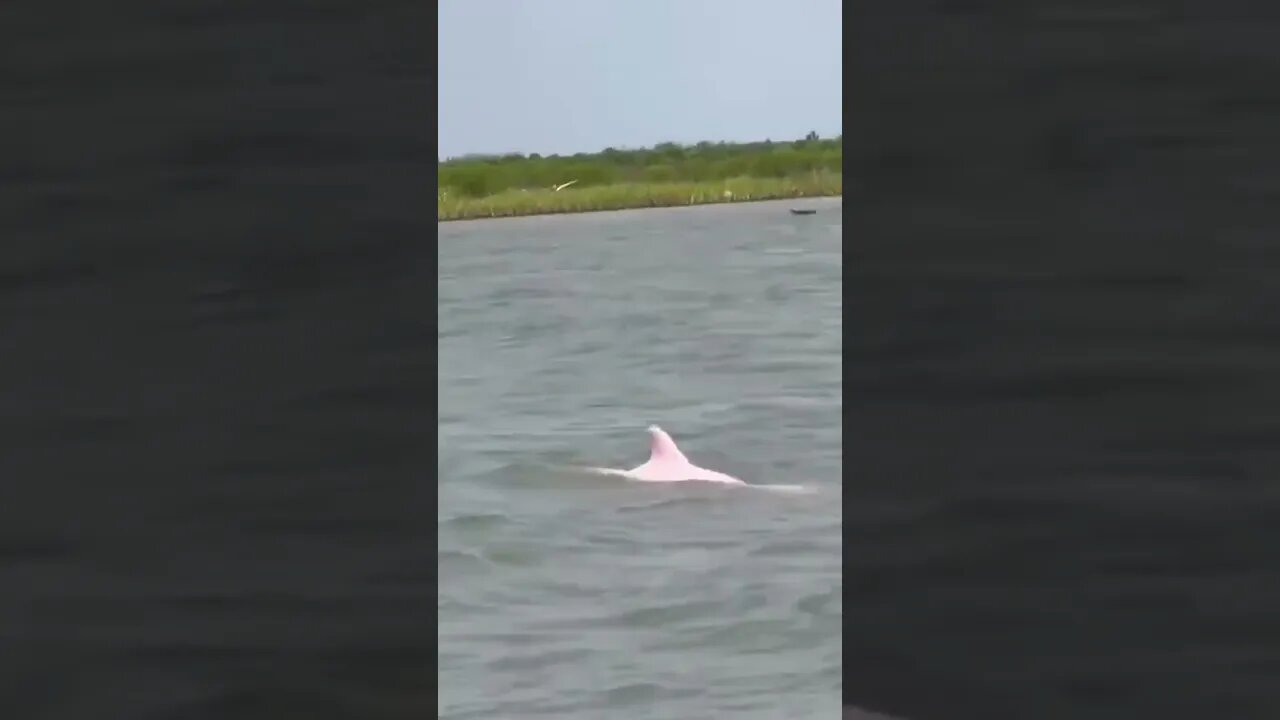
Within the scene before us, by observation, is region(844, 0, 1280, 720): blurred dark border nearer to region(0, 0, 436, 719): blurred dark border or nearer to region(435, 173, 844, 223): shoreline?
region(0, 0, 436, 719): blurred dark border

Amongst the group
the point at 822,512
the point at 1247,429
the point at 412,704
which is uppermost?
the point at 1247,429

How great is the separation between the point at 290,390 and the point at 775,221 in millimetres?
19191

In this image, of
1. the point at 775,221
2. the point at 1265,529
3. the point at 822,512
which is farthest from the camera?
the point at 775,221

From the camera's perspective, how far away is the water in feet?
21.1

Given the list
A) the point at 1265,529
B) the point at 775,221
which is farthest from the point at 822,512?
the point at 775,221

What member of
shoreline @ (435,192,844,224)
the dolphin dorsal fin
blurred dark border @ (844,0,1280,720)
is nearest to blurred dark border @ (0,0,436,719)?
blurred dark border @ (844,0,1280,720)

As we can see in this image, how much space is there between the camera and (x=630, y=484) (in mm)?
9508

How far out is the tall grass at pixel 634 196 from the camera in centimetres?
1574

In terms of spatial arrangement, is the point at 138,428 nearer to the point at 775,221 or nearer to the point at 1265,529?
the point at 1265,529

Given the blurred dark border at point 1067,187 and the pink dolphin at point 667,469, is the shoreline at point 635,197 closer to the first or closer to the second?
the pink dolphin at point 667,469

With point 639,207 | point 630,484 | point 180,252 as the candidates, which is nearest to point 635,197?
point 639,207

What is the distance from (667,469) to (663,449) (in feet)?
1.23

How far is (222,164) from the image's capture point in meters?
1.69

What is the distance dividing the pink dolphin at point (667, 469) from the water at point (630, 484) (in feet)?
0.35
